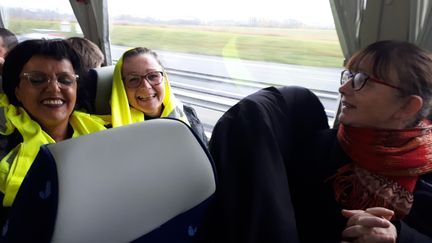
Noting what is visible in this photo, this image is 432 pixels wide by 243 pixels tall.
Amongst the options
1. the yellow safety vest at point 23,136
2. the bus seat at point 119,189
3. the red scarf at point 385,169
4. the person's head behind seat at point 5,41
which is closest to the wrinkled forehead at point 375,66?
the red scarf at point 385,169

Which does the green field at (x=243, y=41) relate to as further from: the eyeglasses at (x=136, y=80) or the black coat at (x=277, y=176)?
the eyeglasses at (x=136, y=80)

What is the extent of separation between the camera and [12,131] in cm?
143

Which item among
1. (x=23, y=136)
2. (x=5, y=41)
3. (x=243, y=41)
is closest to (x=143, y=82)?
(x=23, y=136)

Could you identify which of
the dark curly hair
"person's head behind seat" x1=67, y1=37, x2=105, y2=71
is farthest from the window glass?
the dark curly hair

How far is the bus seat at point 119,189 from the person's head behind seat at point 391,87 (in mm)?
629

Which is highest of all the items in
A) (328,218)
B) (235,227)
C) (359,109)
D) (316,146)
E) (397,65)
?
(397,65)

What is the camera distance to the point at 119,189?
0.79 meters

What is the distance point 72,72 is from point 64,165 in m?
0.98

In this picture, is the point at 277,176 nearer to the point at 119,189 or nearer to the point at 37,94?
the point at 119,189

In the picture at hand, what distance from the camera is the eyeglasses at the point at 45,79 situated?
1.50 metres

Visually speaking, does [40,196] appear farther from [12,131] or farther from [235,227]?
[12,131]

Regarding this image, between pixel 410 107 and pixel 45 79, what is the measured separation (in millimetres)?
1393

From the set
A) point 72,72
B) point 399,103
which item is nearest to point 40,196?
point 72,72

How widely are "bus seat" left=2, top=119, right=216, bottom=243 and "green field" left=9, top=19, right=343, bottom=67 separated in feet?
4.52
